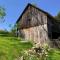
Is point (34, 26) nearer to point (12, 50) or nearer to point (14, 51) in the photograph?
point (12, 50)

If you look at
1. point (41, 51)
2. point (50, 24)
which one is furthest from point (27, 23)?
point (41, 51)

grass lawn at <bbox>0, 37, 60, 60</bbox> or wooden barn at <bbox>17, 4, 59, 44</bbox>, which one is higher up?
wooden barn at <bbox>17, 4, 59, 44</bbox>

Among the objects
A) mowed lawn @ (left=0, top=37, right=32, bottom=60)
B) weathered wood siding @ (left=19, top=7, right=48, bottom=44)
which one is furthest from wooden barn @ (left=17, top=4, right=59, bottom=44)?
mowed lawn @ (left=0, top=37, right=32, bottom=60)

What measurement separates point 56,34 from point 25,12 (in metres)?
5.71

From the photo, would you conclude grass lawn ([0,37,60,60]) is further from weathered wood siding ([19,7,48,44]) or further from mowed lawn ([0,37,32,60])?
weathered wood siding ([19,7,48,44])

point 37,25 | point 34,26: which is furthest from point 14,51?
point 34,26

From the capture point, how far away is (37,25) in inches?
1272

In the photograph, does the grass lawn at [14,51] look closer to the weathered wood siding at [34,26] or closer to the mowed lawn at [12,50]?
the mowed lawn at [12,50]

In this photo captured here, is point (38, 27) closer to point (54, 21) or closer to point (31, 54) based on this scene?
point (54, 21)

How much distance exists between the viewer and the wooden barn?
1214 inches

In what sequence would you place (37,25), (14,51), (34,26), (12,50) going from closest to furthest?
(14,51)
(12,50)
(37,25)
(34,26)

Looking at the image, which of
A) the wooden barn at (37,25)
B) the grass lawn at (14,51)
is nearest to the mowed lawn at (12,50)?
the grass lawn at (14,51)

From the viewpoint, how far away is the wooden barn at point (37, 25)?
3083cm

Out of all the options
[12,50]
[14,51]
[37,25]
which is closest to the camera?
[14,51]
